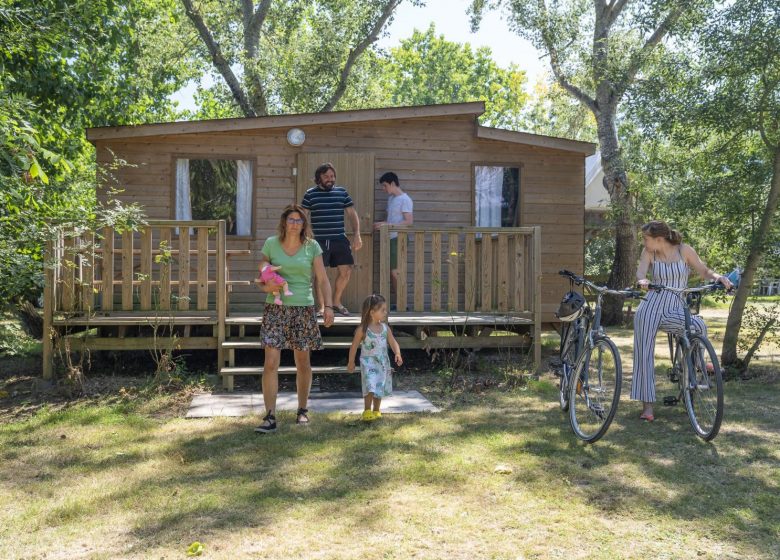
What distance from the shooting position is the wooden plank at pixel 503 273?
8.14 metres

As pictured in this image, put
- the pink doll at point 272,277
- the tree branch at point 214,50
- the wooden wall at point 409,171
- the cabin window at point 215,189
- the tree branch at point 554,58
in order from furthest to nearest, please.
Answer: the tree branch at point 214,50
the tree branch at point 554,58
the cabin window at point 215,189
the wooden wall at point 409,171
the pink doll at point 272,277

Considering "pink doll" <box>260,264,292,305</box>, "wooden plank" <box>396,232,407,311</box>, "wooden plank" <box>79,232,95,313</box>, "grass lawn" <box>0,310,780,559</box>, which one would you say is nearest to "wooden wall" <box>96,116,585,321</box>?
"wooden plank" <box>396,232,407,311</box>

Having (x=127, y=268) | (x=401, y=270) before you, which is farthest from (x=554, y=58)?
(x=127, y=268)

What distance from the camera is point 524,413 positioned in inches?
241

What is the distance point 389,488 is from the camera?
408 cm

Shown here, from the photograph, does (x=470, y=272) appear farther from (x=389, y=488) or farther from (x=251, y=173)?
(x=389, y=488)

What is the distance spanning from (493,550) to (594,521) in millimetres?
634

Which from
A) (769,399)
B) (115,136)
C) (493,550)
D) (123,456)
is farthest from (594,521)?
(115,136)

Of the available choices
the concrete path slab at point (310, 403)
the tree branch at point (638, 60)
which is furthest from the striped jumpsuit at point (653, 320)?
the tree branch at point (638, 60)

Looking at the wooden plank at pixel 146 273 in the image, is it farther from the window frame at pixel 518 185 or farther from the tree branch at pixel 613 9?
the tree branch at pixel 613 9

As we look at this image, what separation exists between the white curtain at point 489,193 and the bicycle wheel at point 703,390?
539 cm

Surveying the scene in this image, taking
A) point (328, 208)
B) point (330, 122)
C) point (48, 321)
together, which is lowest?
point (48, 321)

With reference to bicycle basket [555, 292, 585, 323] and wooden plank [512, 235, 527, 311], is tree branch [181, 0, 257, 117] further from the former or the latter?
bicycle basket [555, 292, 585, 323]

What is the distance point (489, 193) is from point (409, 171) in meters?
1.20
